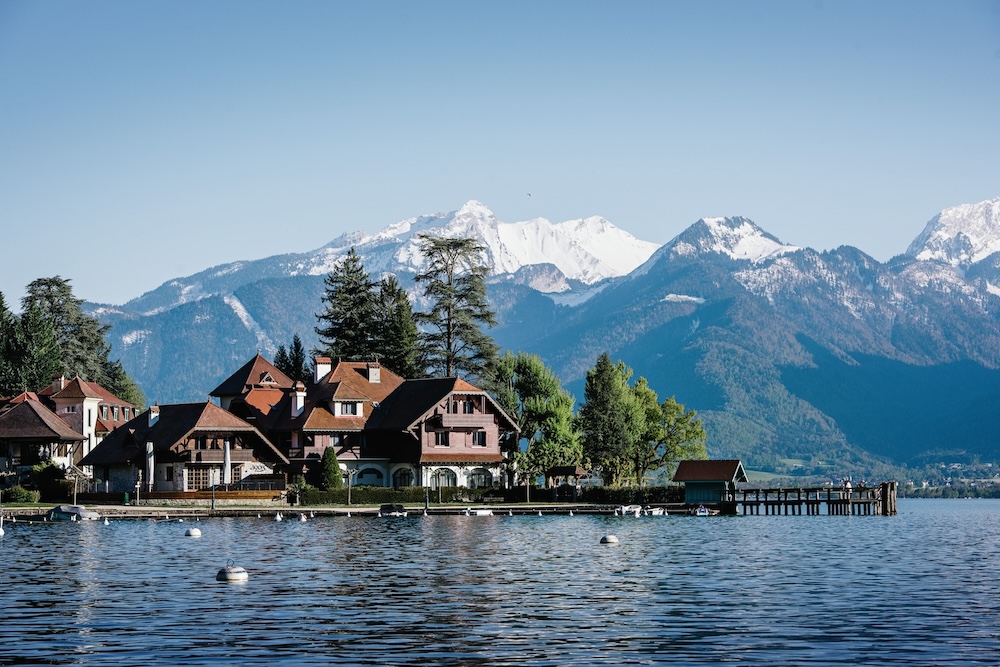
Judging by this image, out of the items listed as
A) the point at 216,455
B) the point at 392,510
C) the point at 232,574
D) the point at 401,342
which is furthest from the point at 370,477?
the point at 232,574

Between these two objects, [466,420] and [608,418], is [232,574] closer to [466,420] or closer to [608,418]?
[466,420]

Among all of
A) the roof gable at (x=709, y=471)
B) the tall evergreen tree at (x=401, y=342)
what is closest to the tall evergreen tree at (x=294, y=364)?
the tall evergreen tree at (x=401, y=342)

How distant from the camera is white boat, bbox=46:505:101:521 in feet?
335

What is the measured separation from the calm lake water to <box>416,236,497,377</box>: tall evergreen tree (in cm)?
5725

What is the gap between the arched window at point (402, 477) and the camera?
133075 mm

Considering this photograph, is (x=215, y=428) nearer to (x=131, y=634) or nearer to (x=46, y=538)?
(x=46, y=538)

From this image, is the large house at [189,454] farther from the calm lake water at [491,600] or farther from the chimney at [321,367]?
the calm lake water at [491,600]

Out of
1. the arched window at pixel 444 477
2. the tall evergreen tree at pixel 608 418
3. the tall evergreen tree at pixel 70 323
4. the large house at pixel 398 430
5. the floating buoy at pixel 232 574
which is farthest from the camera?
the tall evergreen tree at pixel 70 323

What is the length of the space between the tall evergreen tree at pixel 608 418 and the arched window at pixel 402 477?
20.2 meters

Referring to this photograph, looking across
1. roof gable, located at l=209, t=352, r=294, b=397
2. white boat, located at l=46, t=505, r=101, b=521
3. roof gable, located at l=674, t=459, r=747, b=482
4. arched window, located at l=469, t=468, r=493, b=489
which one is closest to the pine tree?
arched window, located at l=469, t=468, r=493, b=489

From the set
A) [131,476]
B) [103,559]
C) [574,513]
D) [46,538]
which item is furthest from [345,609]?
[131,476]

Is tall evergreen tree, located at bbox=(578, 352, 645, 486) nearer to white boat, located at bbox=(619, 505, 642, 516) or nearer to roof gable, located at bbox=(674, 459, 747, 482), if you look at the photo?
roof gable, located at bbox=(674, 459, 747, 482)

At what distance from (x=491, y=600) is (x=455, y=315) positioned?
96.3 meters

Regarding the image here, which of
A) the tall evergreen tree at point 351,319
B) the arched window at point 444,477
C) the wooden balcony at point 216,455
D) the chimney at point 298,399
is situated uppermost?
the tall evergreen tree at point 351,319
